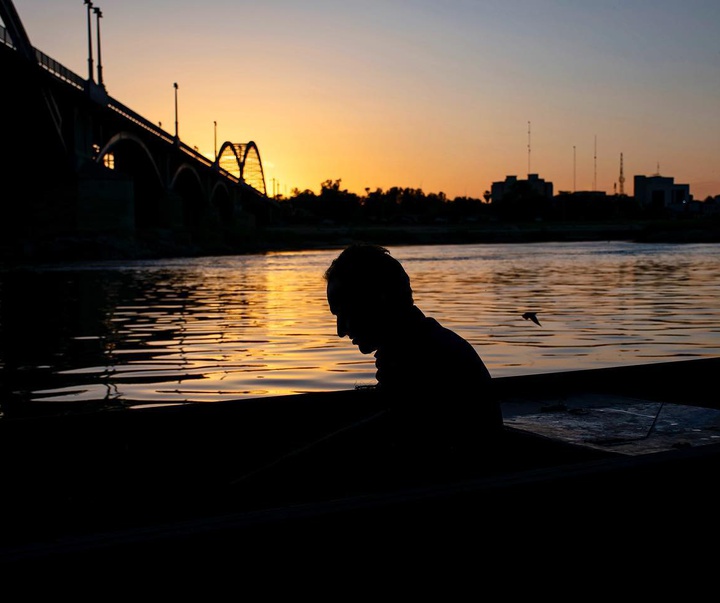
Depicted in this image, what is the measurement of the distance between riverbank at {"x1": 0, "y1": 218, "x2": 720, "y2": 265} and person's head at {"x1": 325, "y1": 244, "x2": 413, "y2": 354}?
4404 centimetres

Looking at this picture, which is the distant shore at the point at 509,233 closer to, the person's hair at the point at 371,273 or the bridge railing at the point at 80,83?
the bridge railing at the point at 80,83

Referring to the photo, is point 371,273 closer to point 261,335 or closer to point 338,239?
point 261,335

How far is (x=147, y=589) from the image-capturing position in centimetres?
216

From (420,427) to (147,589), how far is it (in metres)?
1.39

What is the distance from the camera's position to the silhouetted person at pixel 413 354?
3.17 m

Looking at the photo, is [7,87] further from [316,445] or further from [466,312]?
[316,445]

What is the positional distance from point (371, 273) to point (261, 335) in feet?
35.4

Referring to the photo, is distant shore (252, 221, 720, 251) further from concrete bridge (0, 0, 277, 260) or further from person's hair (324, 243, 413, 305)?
person's hair (324, 243, 413, 305)

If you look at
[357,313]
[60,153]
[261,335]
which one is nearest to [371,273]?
[357,313]

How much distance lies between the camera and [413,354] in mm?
3195

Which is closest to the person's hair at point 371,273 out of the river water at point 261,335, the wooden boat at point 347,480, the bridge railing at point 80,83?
the wooden boat at point 347,480

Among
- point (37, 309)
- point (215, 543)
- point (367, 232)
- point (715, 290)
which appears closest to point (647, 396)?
point (215, 543)

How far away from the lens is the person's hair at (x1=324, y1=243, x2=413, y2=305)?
10.3 feet

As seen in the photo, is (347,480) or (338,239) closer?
(347,480)
